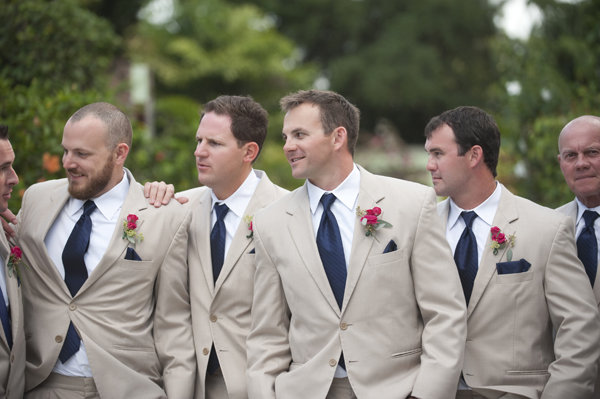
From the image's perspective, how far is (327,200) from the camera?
177 inches

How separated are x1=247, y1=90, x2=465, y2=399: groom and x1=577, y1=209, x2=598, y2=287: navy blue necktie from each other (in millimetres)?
985

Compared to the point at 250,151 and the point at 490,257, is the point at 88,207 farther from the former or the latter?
the point at 490,257

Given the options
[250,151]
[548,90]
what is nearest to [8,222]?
[250,151]

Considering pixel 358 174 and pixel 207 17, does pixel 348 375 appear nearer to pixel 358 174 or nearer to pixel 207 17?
pixel 358 174

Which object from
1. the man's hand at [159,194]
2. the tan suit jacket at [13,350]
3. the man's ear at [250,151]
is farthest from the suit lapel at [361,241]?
the tan suit jacket at [13,350]

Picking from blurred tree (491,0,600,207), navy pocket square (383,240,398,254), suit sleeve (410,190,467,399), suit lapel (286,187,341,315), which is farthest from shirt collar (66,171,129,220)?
blurred tree (491,0,600,207)

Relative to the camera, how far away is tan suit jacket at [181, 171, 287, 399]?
15.2 ft

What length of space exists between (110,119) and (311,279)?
Answer: 1.67 m

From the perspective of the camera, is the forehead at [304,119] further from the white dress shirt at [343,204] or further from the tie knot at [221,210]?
the tie knot at [221,210]

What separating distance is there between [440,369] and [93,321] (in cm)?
207

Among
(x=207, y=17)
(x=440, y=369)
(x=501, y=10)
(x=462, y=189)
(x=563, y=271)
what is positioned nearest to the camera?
(x=440, y=369)

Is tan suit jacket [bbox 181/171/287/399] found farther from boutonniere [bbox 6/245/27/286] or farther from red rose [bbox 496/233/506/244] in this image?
red rose [bbox 496/233/506/244]

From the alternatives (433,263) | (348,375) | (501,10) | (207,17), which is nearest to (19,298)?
(348,375)

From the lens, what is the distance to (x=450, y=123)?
15.9 feet
